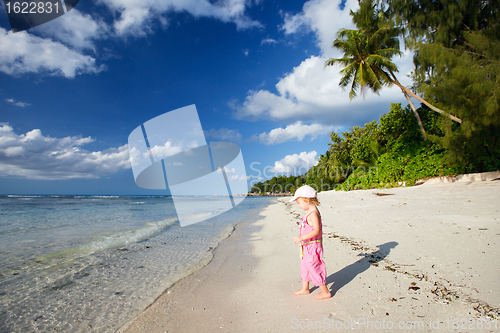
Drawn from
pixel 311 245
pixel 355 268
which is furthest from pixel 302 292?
pixel 355 268

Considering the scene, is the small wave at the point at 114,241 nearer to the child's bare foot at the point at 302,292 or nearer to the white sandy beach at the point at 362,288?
the white sandy beach at the point at 362,288

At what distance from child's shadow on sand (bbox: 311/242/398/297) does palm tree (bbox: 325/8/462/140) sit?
50.0 feet

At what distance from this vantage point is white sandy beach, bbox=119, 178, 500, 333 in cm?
223

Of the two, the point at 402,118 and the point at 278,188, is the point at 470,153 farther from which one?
the point at 278,188

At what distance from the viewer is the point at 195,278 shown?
385cm

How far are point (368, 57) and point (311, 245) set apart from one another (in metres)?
18.2

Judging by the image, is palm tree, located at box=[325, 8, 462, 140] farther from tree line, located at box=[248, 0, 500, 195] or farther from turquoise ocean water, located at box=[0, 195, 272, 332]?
turquoise ocean water, located at box=[0, 195, 272, 332]

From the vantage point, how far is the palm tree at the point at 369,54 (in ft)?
52.9

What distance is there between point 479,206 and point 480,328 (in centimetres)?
706

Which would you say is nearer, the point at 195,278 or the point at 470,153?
the point at 195,278

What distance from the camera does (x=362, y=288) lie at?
290cm

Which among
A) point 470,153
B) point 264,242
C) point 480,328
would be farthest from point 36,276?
point 470,153

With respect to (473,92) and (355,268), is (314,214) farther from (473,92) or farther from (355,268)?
(473,92)

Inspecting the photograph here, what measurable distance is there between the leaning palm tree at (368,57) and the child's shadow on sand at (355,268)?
15168 mm
